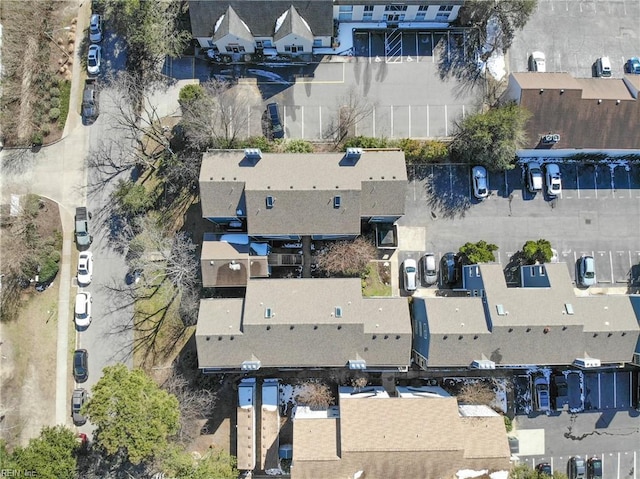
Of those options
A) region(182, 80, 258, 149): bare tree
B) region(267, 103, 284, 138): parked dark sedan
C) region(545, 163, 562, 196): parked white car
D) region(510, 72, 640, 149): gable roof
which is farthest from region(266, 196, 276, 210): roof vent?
region(545, 163, 562, 196): parked white car

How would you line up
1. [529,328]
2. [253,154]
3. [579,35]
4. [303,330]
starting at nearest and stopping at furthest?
[529,328] → [303,330] → [253,154] → [579,35]

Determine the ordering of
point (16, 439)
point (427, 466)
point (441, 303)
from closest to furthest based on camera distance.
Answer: point (427, 466), point (441, 303), point (16, 439)

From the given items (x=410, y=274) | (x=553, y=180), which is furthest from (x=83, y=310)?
(x=553, y=180)

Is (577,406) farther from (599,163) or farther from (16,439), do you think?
(16,439)

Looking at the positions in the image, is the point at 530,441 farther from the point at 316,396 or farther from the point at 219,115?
the point at 219,115

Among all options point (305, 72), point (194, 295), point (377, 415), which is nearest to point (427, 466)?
point (377, 415)
